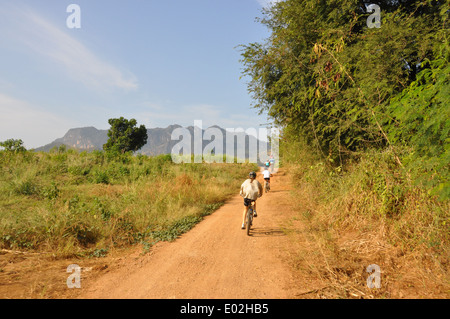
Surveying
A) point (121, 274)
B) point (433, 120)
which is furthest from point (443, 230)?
point (121, 274)

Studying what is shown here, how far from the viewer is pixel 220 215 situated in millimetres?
9062

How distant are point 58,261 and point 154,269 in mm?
2075

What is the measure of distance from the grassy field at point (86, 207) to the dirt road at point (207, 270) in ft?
3.20

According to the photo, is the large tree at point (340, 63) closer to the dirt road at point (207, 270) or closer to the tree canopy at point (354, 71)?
the tree canopy at point (354, 71)

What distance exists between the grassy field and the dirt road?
98cm

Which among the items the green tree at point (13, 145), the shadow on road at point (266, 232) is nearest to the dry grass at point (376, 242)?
the shadow on road at point (266, 232)

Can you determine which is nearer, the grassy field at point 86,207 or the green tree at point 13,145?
the grassy field at point 86,207

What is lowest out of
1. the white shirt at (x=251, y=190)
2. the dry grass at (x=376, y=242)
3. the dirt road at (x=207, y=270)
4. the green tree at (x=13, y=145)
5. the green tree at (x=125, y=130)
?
the dirt road at (x=207, y=270)

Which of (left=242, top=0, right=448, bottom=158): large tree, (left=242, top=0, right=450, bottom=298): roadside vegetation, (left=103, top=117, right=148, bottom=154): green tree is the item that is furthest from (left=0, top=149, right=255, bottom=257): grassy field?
(left=103, top=117, right=148, bottom=154): green tree

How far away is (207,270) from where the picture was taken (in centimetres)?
449

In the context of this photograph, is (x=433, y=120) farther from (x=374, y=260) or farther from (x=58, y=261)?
(x=58, y=261)

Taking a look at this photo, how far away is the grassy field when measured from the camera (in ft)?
18.2

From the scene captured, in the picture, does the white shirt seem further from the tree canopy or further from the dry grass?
the tree canopy

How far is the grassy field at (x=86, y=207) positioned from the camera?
5555 millimetres
